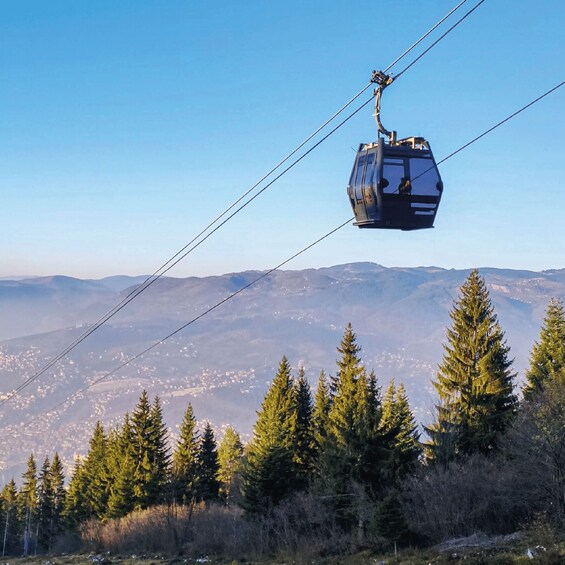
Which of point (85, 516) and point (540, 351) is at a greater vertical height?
point (540, 351)

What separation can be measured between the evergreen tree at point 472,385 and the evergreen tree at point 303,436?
13.4 meters

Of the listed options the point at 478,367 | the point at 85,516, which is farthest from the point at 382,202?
the point at 85,516

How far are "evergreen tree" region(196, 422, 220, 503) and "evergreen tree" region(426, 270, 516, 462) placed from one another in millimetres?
31171

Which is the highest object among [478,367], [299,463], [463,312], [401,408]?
[463,312]

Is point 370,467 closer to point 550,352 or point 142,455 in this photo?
point 550,352

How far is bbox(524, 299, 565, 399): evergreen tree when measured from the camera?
155 ft

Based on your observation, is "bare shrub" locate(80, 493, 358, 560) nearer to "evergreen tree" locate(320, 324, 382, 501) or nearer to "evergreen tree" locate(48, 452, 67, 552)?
"evergreen tree" locate(320, 324, 382, 501)

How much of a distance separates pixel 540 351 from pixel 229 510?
28.3 meters

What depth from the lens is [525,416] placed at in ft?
113

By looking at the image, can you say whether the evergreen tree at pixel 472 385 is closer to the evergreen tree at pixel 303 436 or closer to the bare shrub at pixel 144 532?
the evergreen tree at pixel 303 436

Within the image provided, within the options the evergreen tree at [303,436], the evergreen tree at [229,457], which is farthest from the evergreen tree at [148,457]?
the evergreen tree at [303,436]

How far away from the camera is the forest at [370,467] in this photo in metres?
32.2

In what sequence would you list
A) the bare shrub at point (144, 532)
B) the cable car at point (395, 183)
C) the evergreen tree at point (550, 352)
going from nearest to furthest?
the cable car at point (395, 183) < the evergreen tree at point (550, 352) < the bare shrub at point (144, 532)

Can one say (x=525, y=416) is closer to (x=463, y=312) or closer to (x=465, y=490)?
(x=465, y=490)
